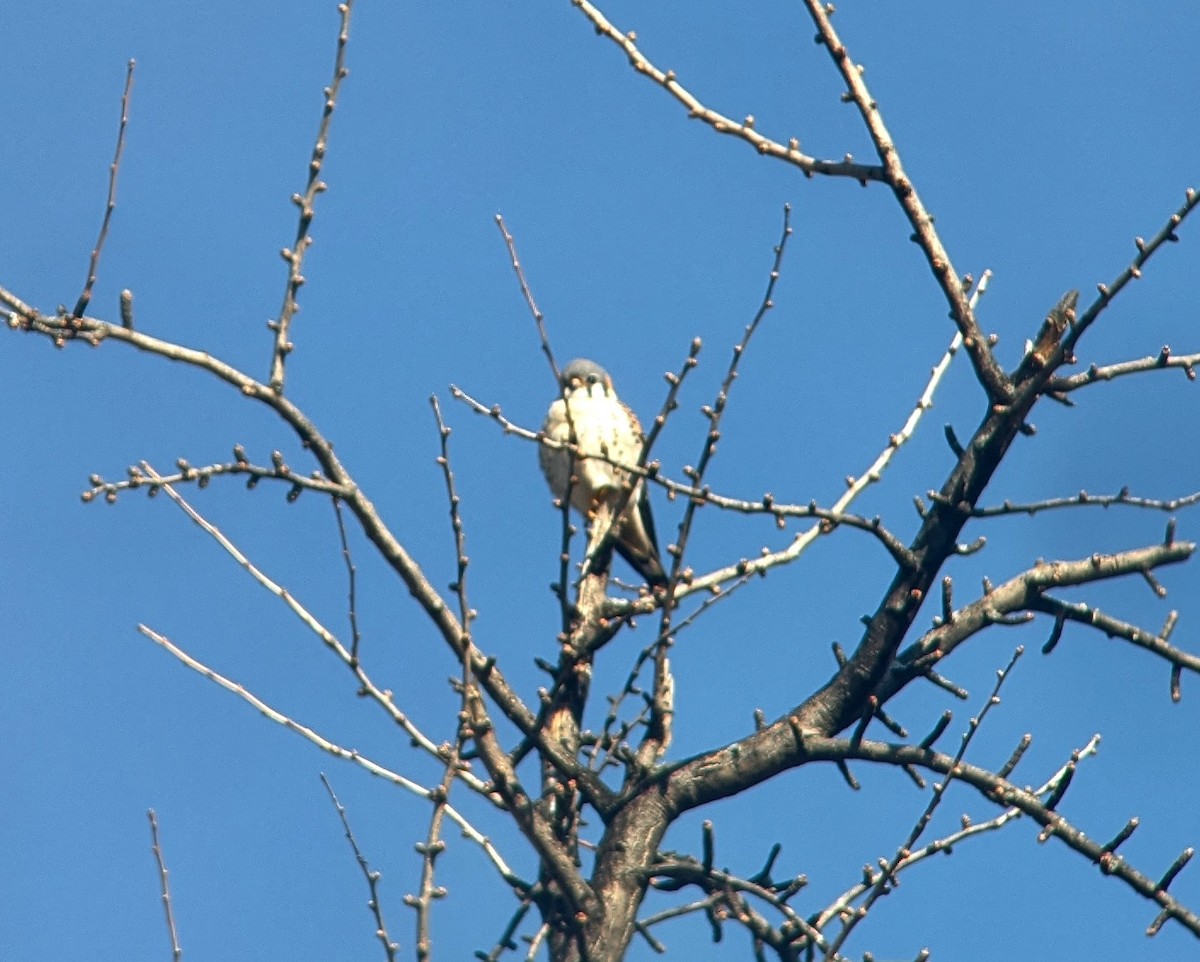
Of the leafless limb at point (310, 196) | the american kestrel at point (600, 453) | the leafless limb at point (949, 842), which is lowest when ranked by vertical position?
the leafless limb at point (949, 842)

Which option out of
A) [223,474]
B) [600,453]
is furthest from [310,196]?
[600,453]

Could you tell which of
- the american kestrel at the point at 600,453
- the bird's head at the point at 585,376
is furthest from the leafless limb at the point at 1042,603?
the bird's head at the point at 585,376

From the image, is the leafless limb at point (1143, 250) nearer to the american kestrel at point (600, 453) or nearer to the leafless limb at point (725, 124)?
the leafless limb at point (725, 124)

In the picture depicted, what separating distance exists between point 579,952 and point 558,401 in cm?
366

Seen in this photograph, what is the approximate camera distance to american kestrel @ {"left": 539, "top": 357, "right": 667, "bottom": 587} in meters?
6.63

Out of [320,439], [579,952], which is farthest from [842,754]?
[320,439]

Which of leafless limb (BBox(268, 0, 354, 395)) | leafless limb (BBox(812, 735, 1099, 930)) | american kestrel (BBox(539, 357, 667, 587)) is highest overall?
american kestrel (BBox(539, 357, 667, 587))

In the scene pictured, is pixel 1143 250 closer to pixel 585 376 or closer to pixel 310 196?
pixel 310 196

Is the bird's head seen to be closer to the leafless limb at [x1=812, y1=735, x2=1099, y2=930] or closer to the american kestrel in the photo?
the american kestrel

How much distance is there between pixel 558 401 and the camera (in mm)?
7055

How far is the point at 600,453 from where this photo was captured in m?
6.72

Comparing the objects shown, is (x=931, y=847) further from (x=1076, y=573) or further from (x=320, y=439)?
(x=320, y=439)

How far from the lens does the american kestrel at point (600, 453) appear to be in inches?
261

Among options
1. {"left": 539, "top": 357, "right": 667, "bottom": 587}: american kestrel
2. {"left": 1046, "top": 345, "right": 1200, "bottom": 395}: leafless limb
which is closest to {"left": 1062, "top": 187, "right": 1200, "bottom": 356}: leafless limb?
{"left": 1046, "top": 345, "right": 1200, "bottom": 395}: leafless limb
